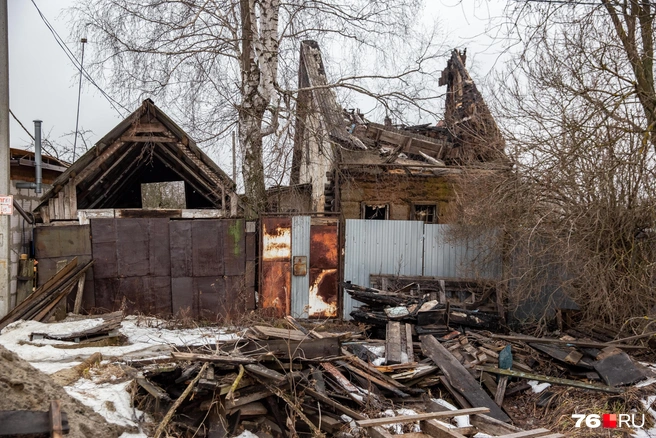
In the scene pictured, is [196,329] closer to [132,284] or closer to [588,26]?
[132,284]

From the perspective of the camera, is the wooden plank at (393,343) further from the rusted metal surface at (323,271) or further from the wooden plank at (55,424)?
the wooden plank at (55,424)

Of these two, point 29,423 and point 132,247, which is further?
point 132,247

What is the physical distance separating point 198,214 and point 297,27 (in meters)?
5.06

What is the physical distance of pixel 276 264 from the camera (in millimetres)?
10250

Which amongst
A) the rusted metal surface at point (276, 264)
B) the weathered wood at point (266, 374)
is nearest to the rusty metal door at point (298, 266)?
the rusted metal surface at point (276, 264)

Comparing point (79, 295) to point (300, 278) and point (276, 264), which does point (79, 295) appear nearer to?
point (276, 264)

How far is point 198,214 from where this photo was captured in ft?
33.5

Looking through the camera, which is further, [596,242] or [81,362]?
[596,242]

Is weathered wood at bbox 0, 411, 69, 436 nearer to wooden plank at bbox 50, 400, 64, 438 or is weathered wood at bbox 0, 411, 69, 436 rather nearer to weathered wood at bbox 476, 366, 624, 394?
wooden plank at bbox 50, 400, 64, 438

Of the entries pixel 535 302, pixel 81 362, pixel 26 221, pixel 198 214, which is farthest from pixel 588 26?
pixel 26 221

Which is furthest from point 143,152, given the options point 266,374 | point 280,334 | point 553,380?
point 553,380

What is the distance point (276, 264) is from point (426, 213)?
4.67 metres

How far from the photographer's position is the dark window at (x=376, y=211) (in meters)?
12.5

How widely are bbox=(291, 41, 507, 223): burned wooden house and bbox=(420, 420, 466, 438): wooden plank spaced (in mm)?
6325
